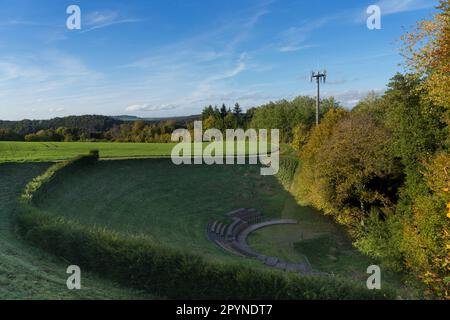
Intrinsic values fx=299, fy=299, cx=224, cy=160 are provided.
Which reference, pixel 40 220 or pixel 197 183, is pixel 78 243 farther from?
pixel 197 183

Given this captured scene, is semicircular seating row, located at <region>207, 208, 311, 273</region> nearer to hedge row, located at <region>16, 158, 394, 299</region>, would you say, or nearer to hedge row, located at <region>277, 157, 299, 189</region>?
hedge row, located at <region>277, 157, 299, 189</region>

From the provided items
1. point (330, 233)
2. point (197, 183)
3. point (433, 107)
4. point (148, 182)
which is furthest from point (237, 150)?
point (433, 107)

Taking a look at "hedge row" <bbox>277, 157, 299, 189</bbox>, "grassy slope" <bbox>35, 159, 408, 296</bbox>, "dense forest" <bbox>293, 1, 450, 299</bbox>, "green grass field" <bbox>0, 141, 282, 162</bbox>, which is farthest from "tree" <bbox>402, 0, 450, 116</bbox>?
Result: "green grass field" <bbox>0, 141, 282, 162</bbox>

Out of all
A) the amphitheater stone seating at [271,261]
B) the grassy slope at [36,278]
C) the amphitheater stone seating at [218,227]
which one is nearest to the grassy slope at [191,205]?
the amphitheater stone seating at [218,227]

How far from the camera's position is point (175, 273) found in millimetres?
5172

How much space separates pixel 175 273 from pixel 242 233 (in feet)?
35.2

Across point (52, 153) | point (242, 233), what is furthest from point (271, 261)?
point (52, 153)

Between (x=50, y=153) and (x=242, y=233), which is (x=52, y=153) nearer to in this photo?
(x=50, y=153)

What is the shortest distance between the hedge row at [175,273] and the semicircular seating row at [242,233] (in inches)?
239

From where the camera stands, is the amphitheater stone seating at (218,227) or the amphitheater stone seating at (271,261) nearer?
the amphitheater stone seating at (271,261)

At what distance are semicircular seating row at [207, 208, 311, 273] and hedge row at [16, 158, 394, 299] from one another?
6081 mm

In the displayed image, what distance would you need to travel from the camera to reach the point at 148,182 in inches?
737

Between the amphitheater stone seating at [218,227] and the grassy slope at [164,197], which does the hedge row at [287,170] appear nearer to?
the grassy slope at [164,197]

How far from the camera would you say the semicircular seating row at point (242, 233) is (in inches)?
452
